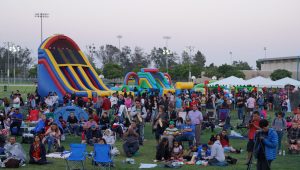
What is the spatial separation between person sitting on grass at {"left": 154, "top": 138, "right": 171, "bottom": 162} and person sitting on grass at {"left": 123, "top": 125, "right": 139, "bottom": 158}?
3.34 ft

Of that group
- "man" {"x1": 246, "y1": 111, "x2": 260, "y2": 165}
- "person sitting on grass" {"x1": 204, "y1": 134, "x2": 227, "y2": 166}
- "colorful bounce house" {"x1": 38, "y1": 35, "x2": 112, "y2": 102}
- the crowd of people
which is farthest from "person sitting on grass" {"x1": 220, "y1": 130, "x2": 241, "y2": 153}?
"colorful bounce house" {"x1": 38, "y1": 35, "x2": 112, "y2": 102}

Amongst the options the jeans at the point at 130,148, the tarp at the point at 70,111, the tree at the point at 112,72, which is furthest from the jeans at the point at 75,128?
the tree at the point at 112,72

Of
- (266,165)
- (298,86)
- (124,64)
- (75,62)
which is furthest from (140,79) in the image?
(124,64)

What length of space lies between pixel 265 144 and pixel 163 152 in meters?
5.17

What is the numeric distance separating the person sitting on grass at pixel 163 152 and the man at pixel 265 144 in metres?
4.81

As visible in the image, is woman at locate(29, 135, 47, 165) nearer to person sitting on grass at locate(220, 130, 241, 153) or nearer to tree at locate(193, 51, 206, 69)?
person sitting on grass at locate(220, 130, 241, 153)

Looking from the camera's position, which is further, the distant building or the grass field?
the distant building

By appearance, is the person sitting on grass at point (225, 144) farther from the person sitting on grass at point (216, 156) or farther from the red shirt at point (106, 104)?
the red shirt at point (106, 104)

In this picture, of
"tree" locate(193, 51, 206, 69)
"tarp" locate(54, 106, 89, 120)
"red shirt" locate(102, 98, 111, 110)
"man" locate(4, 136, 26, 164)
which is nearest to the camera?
"man" locate(4, 136, 26, 164)

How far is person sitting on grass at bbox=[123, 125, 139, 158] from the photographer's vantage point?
45.3 ft

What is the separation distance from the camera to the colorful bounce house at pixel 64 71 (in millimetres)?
30234

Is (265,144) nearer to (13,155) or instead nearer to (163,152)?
(163,152)

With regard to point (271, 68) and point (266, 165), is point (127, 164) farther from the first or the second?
point (271, 68)

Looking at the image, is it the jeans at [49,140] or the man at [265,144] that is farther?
the jeans at [49,140]
